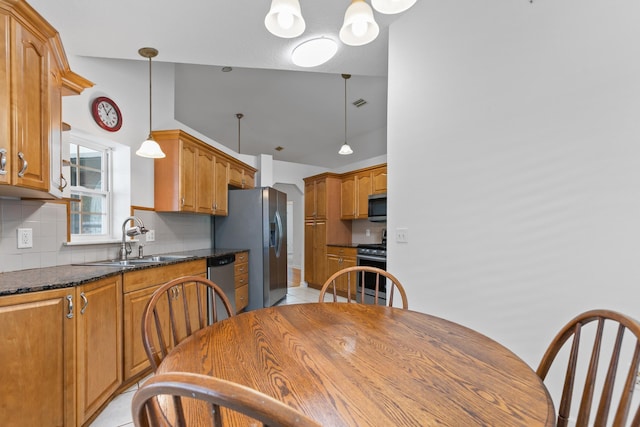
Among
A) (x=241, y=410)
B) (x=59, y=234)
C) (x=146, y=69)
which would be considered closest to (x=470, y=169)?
(x=241, y=410)

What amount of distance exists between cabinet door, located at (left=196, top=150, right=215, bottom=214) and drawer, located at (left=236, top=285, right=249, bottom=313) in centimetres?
106

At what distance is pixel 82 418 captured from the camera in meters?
1.60

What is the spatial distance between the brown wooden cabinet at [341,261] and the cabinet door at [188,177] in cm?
242

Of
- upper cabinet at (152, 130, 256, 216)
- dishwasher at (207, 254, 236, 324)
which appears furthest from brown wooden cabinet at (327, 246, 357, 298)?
upper cabinet at (152, 130, 256, 216)

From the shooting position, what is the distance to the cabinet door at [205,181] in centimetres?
350

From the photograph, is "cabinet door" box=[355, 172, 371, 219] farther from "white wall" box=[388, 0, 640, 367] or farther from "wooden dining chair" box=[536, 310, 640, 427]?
"wooden dining chair" box=[536, 310, 640, 427]

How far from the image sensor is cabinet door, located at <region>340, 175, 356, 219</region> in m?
5.23

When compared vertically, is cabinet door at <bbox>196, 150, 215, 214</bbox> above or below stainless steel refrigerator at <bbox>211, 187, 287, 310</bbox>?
above

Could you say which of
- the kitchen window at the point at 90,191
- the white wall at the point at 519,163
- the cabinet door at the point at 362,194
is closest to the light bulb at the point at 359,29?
the white wall at the point at 519,163

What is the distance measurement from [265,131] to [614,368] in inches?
210

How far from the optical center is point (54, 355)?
4.80 feet

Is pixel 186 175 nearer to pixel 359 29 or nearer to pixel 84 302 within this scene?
pixel 84 302

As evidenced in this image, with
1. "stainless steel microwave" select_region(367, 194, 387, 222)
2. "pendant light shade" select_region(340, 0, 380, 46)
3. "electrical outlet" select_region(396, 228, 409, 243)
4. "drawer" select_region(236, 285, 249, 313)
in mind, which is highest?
"pendant light shade" select_region(340, 0, 380, 46)

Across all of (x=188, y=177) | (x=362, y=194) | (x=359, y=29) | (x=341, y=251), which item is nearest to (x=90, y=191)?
(x=188, y=177)
